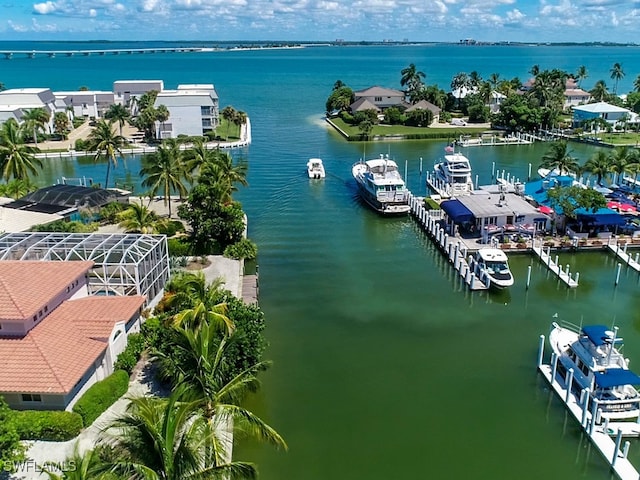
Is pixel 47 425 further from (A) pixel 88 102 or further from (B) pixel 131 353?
(A) pixel 88 102

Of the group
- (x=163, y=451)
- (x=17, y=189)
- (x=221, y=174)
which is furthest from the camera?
Answer: (x=17, y=189)

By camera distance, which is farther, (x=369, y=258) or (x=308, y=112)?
(x=308, y=112)

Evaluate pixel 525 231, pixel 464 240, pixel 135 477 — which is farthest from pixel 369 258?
pixel 135 477

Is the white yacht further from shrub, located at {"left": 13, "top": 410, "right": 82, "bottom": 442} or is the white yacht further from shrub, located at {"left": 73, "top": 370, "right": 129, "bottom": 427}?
shrub, located at {"left": 13, "top": 410, "right": 82, "bottom": 442}

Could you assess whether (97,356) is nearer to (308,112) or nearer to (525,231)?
(525,231)


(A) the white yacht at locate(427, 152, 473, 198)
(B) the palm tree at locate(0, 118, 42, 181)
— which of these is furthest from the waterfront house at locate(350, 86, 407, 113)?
(B) the palm tree at locate(0, 118, 42, 181)

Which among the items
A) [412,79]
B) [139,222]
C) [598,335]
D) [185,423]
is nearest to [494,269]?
[598,335]

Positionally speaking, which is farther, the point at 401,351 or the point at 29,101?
the point at 29,101

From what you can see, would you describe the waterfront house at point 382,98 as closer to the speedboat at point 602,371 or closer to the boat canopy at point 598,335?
the speedboat at point 602,371
